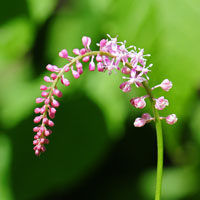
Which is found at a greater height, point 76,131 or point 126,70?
point 76,131

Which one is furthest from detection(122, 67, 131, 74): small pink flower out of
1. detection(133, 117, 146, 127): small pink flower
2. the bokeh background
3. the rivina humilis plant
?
the bokeh background

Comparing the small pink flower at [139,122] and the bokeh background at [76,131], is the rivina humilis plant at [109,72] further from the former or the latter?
the bokeh background at [76,131]

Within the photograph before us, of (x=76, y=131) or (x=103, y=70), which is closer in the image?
(x=103, y=70)

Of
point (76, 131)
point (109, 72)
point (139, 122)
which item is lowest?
point (139, 122)

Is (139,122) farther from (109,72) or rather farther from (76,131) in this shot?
(76,131)

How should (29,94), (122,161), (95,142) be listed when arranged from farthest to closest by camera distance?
(122,161) < (29,94) < (95,142)

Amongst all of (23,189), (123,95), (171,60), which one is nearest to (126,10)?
(171,60)

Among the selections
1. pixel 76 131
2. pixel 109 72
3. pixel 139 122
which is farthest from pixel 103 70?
pixel 76 131

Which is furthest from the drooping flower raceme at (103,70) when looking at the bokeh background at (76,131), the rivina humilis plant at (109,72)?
the bokeh background at (76,131)

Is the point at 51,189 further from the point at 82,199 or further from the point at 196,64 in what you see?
the point at 196,64
